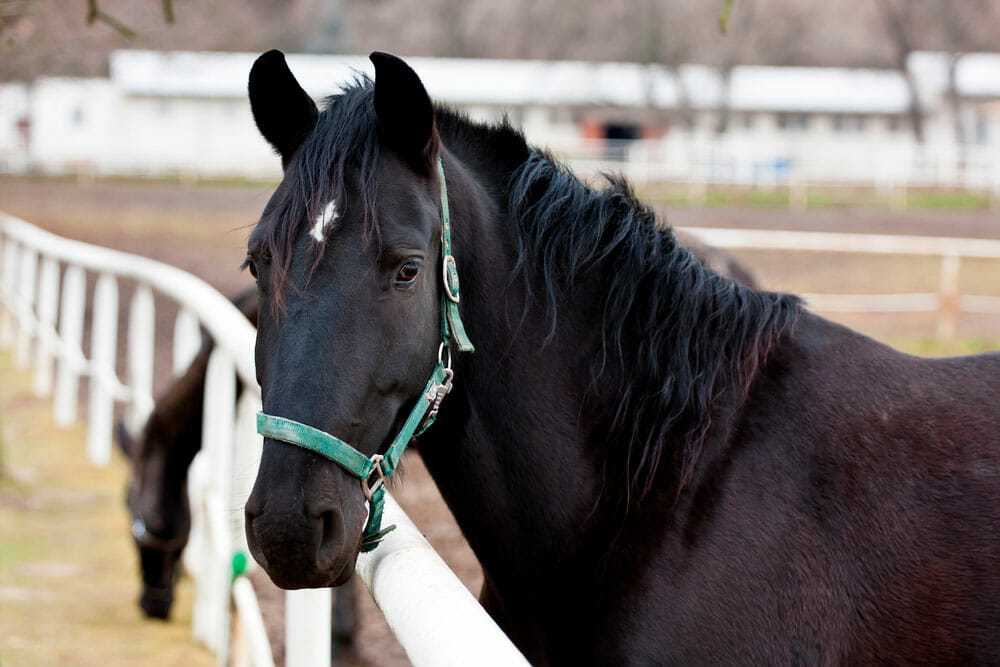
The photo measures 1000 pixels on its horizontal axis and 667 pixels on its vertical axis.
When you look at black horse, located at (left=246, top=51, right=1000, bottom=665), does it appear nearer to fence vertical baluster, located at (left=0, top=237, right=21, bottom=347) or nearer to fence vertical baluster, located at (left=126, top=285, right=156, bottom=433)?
fence vertical baluster, located at (left=126, top=285, right=156, bottom=433)

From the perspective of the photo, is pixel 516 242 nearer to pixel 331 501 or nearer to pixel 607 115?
pixel 331 501

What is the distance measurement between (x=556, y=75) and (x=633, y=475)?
43498 mm

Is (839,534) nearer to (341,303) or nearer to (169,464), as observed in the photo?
(341,303)

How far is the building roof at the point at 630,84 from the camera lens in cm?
4256

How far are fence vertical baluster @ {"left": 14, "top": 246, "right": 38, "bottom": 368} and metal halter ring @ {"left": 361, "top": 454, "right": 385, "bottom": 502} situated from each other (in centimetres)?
845

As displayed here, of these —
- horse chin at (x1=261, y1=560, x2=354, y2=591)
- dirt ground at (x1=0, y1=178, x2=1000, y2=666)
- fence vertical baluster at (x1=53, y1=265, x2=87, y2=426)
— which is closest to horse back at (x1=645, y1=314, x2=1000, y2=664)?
horse chin at (x1=261, y1=560, x2=354, y2=591)

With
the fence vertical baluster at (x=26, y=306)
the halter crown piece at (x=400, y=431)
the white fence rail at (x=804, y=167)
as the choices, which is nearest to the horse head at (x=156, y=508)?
the halter crown piece at (x=400, y=431)

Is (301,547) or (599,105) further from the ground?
(301,547)

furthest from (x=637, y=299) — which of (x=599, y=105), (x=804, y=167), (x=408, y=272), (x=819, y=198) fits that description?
(x=599, y=105)

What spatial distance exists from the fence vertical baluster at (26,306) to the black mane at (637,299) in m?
8.10

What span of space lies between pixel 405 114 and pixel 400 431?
0.68 meters

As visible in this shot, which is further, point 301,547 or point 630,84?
point 630,84

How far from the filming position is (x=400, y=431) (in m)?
2.17

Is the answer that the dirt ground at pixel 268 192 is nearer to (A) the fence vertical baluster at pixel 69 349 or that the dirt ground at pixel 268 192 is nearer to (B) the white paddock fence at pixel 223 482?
(B) the white paddock fence at pixel 223 482
